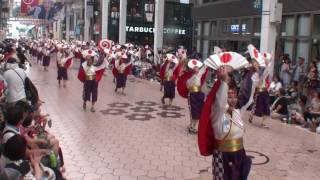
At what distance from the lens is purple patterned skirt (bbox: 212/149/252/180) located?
5.23 metres

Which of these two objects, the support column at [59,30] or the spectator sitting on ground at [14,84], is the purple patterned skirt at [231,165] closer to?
the spectator sitting on ground at [14,84]

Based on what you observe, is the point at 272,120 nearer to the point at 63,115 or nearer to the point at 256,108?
the point at 256,108

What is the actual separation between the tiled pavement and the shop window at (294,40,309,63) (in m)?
4.65

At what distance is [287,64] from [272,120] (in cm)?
351

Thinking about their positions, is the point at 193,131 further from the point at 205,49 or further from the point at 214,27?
the point at 205,49

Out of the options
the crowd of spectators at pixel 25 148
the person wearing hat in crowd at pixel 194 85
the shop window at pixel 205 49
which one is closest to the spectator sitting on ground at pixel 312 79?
the person wearing hat in crowd at pixel 194 85

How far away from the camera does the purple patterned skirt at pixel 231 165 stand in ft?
17.1

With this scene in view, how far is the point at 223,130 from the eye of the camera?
16.9ft

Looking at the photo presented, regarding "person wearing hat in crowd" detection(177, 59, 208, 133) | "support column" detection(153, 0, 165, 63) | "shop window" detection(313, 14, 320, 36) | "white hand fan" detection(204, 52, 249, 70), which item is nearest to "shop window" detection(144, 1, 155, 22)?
"support column" detection(153, 0, 165, 63)

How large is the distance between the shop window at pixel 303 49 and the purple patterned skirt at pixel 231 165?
11450mm

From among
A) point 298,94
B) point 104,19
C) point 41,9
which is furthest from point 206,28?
point 41,9

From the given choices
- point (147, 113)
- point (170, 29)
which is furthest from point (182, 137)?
point (170, 29)

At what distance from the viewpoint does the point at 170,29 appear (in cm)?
3631

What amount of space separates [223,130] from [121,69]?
41.1 ft
